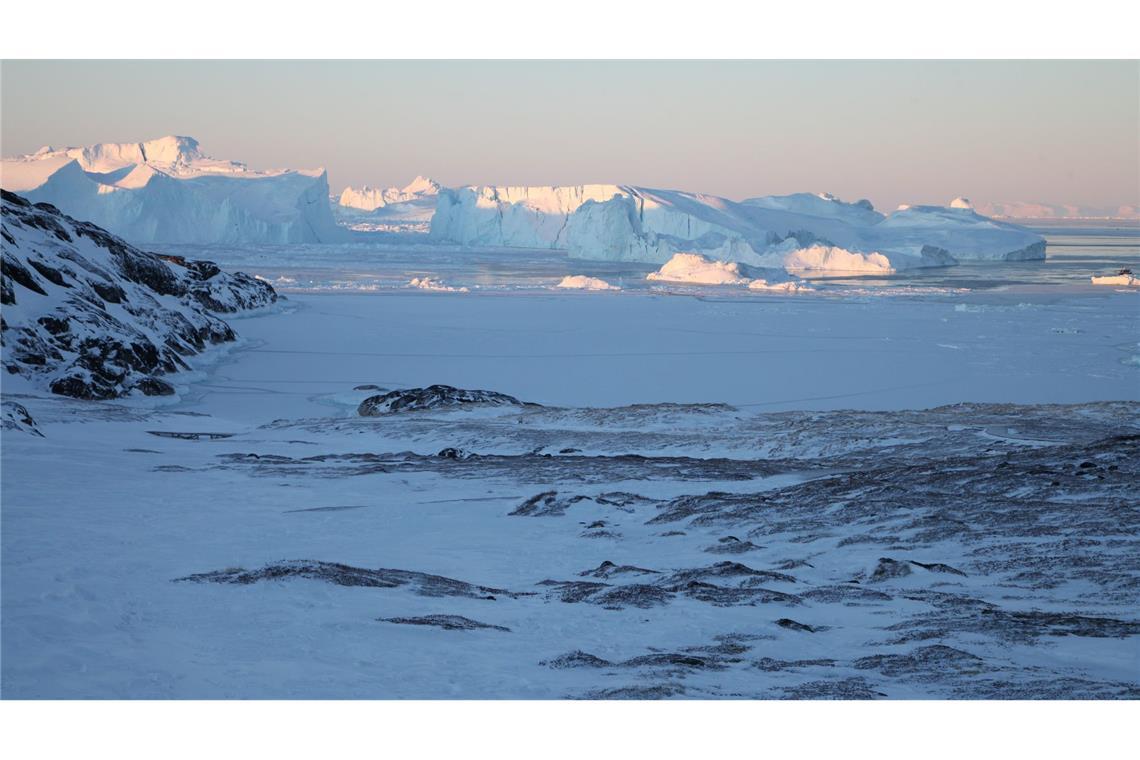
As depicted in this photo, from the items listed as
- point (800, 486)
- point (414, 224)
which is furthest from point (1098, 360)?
point (414, 224)

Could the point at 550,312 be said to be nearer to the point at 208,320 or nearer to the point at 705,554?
the point at 208,320

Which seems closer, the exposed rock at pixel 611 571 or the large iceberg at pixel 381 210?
the exposed rock at pixel 611 571

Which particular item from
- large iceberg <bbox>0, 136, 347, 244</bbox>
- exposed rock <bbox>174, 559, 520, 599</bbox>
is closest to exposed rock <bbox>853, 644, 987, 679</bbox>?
exposed rock <bbox>174, 559, 520, 599</bbox>

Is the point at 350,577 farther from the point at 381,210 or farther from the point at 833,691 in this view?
the point at 381,210

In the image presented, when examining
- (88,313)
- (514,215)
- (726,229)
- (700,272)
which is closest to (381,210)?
(514,215)

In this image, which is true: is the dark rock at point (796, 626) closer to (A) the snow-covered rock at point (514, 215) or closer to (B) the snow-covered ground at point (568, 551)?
(B) the snow-covered ground at point (568, 551)

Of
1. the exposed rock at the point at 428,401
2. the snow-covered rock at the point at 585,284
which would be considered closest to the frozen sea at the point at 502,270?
the snow-covered rock at the point at 585,284
